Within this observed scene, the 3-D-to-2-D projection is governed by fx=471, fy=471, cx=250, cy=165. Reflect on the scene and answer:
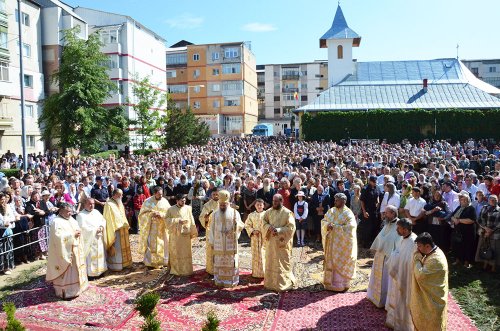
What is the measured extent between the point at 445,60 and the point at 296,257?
4730 cm

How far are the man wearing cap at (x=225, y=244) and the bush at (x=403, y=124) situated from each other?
34.9m

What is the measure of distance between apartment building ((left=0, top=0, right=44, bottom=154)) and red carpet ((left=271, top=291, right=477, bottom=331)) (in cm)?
2847

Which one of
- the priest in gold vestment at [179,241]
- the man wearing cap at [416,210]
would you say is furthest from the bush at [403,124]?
the priest in gold vestment at [179,241]

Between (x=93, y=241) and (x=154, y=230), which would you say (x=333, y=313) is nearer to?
(x=154, y=230)

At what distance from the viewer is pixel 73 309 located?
26.7 ft

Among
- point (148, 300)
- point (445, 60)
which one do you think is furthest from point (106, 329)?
point (445, 60)

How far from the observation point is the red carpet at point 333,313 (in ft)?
24.0

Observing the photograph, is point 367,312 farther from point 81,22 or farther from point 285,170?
point 81,22

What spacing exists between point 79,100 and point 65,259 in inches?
896

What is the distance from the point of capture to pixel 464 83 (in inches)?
1866

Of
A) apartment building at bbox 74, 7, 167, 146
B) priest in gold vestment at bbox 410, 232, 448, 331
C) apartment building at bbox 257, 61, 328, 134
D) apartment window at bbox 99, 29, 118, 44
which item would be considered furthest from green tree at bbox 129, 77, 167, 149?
apartment building at bbox 257, 61, 328, 134

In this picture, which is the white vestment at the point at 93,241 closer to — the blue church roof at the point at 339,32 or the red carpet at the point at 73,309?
the red carpet at the point at 73,309

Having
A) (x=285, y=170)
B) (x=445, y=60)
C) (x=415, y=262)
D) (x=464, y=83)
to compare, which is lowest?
(x=415, y=262)

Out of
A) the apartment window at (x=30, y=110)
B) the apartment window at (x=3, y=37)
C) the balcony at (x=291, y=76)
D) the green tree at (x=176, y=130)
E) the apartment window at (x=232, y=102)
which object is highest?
the balcony at (x=291, y=76)
